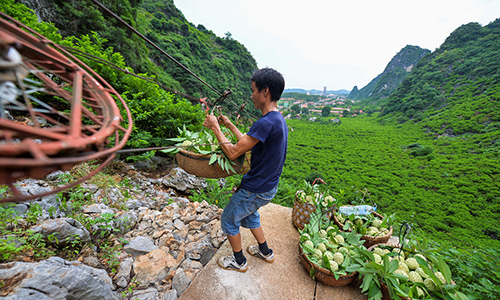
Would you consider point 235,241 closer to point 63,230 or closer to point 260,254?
point 260,254

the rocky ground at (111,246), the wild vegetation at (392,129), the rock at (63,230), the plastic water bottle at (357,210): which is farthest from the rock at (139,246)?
the plastic water bottle at (357,210)

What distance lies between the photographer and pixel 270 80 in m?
1.66

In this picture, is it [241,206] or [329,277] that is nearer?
[241,206]

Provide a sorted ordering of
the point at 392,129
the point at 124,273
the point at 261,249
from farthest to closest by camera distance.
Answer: the point at 392,129 → the point at 261,249 → the point at 124,273

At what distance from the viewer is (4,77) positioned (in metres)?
0.53

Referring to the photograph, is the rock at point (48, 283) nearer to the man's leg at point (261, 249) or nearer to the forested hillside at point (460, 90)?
the man's leg at point (261, 249)

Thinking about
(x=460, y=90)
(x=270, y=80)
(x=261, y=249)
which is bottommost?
(x=261, y=249)

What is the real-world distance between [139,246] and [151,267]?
31cm

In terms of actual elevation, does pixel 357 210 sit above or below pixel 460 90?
below

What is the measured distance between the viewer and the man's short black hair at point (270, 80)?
1.67 m

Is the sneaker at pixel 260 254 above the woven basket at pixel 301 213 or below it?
below

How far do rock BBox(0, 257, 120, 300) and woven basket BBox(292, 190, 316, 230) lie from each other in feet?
7.70

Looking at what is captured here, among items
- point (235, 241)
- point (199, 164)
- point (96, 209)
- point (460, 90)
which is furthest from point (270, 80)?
point (460, 90)

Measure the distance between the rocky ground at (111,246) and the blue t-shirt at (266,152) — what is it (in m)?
0.98
